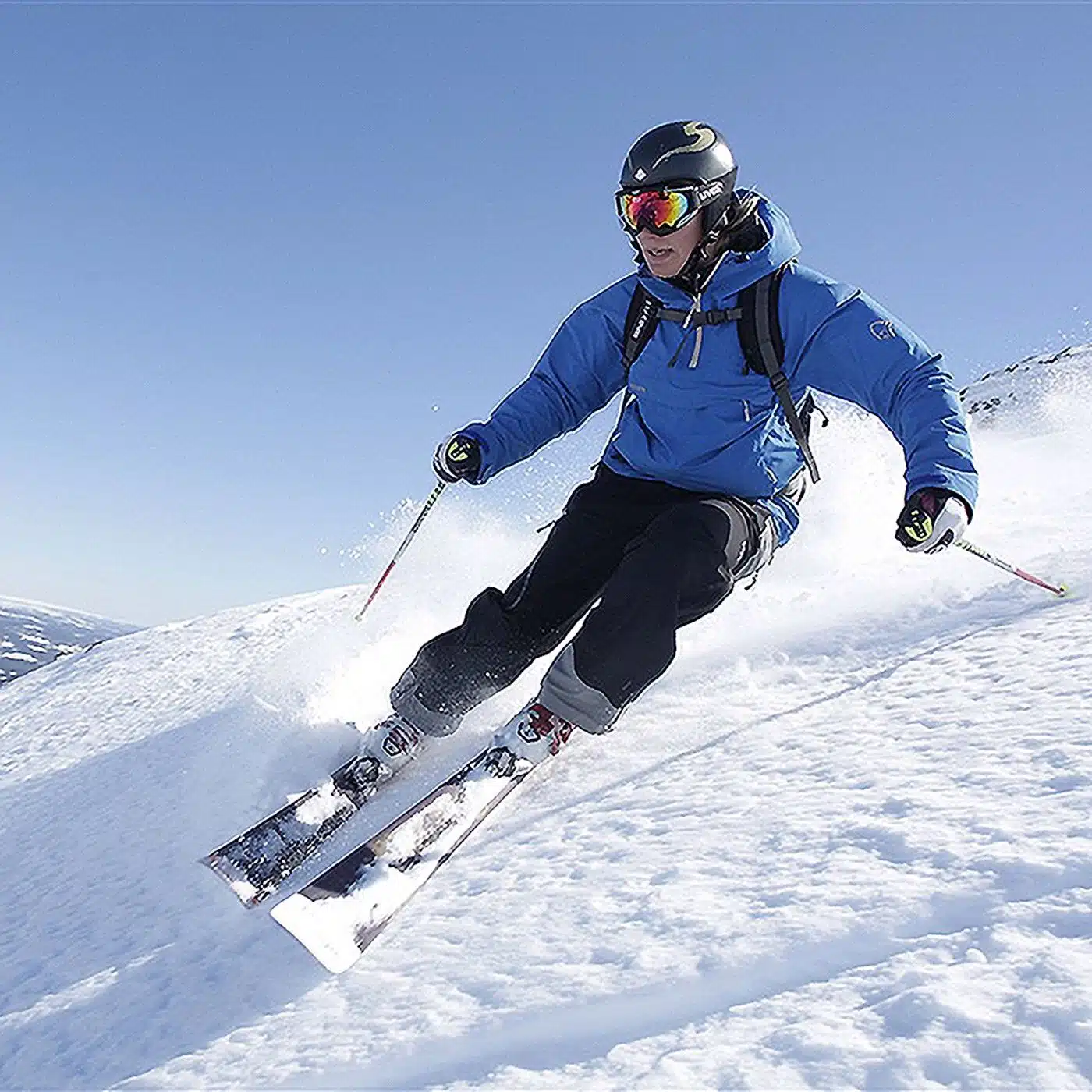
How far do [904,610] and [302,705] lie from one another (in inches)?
123

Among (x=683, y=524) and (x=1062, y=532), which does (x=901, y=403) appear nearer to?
(x=683, y=524)

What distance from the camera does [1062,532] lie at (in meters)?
5.38

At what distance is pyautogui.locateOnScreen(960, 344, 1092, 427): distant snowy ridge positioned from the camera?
704 inches

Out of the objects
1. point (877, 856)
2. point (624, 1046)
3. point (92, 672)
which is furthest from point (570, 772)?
point (92, 672)

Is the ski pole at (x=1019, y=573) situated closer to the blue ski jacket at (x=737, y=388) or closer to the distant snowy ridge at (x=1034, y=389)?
the blue ski jacket at (x=737, y=388)

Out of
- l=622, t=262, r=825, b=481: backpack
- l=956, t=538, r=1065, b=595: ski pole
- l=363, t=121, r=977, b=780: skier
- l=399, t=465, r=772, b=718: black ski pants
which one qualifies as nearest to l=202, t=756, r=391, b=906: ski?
l=363, t=121, r=977, b=780: skier

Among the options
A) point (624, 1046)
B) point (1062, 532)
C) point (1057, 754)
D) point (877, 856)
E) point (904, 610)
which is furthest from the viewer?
point (1062, 532)

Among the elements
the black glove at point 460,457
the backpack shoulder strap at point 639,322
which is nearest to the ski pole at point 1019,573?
the backpack shoulder strap at point 639,322

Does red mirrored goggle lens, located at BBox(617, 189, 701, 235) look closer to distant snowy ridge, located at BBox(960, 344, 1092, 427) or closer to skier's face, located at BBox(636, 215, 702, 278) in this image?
skier's face, located at BBox(636, 215, 702, 278)

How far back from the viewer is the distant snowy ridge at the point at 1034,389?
58.7 feet

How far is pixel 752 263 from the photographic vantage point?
12.4 feet

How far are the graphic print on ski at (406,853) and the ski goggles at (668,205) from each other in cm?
211

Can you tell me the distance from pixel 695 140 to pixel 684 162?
0.16m

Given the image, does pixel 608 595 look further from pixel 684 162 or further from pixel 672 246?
pixel 684 162
